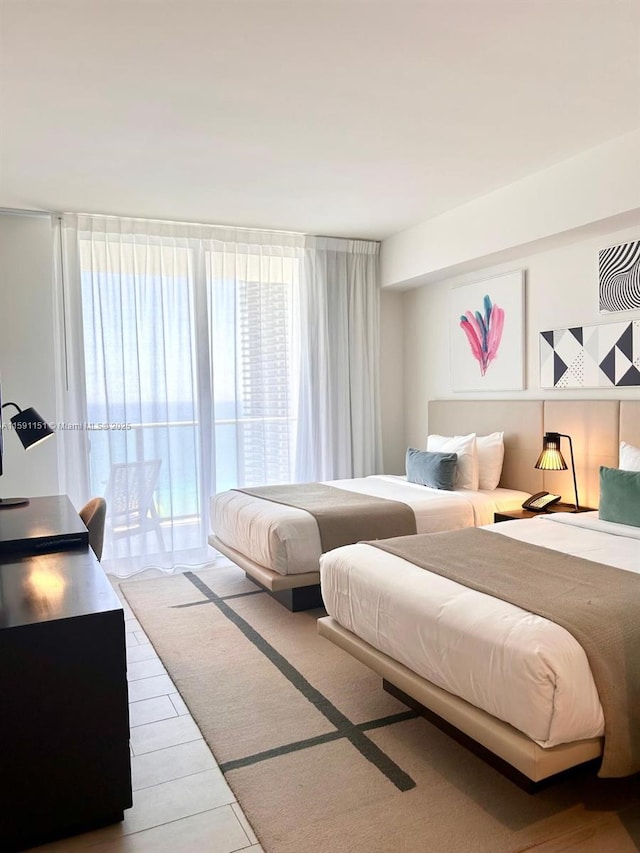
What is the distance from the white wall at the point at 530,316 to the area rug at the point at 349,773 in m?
2.41

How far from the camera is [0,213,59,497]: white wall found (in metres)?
4.51

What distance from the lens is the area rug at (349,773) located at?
1.87 m

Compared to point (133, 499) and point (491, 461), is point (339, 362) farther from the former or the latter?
point (133, 499)

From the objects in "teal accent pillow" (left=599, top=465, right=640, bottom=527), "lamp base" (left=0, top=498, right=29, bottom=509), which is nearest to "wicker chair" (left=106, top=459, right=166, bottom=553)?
"lamp base" (left=0, top=498, right=29, bottom=509)

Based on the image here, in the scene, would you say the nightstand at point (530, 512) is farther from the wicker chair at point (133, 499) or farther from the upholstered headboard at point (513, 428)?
the wicker chair at point (133, 499)

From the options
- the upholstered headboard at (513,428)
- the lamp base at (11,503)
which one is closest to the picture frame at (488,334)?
the upholstered headboard at (513,428)

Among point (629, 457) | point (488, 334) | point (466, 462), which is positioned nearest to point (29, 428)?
point (466, 462)

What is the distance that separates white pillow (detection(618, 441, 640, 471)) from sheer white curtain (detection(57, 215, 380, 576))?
99.5 inches

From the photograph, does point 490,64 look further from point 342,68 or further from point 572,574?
point 572,574

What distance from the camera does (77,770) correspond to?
6.04ft

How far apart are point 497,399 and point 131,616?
9.87ft

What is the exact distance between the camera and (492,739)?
187 cm

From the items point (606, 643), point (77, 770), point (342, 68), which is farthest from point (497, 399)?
point (77, 770)

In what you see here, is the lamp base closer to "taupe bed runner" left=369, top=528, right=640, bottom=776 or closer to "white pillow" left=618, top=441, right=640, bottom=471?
"taupe bed runner" left=369, top=528, right=640, bottom=776
